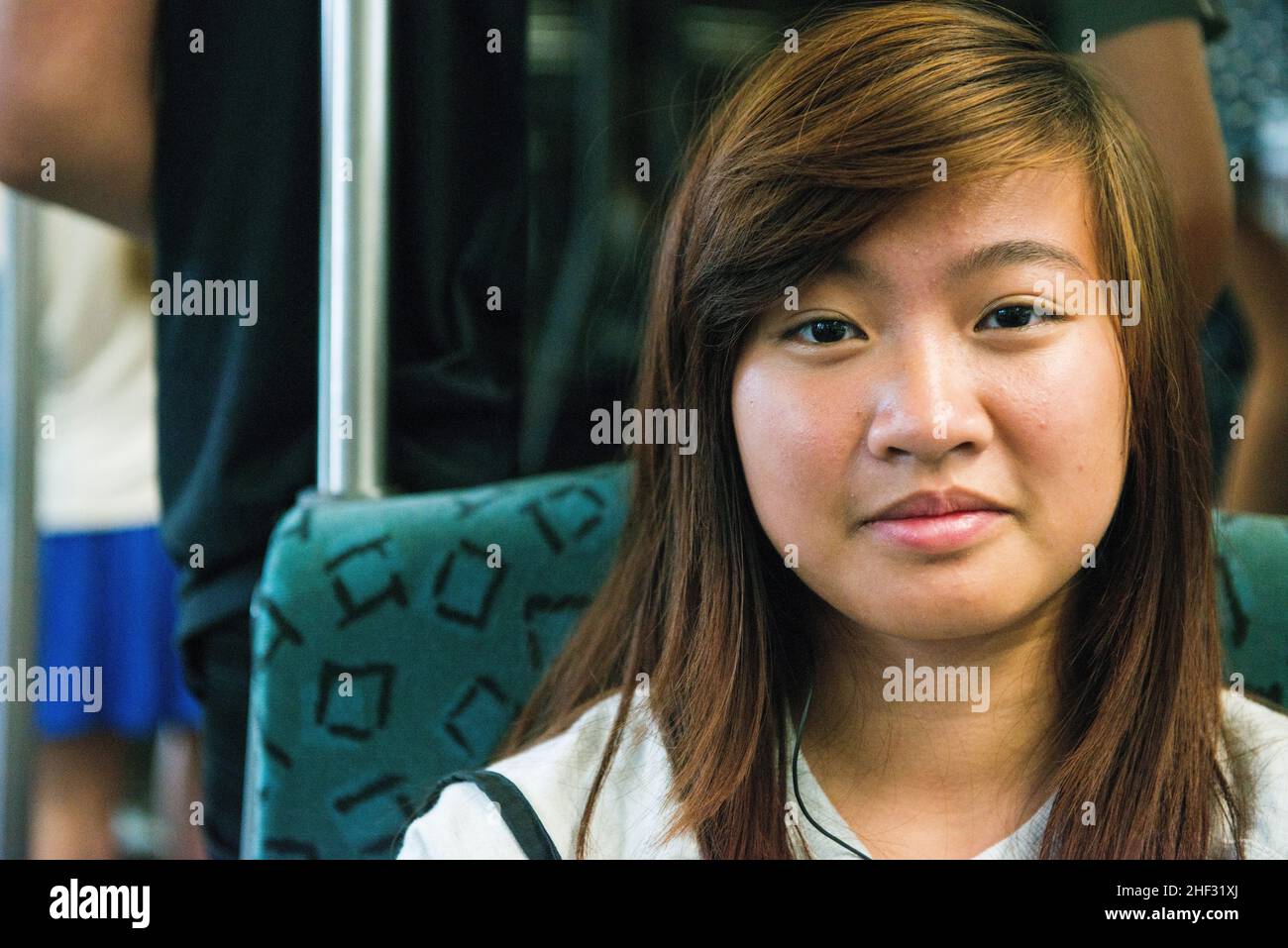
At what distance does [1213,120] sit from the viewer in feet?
3.22

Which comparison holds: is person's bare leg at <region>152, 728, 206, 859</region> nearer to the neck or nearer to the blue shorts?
the blue shorts

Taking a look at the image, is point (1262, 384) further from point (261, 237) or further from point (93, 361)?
point (93, 361)

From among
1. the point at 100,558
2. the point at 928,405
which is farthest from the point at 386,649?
the point at 100,558

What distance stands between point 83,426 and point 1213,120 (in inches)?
53.4

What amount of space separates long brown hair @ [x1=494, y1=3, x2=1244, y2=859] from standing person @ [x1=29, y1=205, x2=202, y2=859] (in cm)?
91

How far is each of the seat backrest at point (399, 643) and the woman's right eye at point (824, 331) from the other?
0.31m

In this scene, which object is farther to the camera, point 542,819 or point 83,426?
point 83,426

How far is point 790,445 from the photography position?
0.75m

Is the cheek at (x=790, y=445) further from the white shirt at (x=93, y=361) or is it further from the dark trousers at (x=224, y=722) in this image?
the white shirt at (x=93, y=361)

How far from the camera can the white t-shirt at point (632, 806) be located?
30.7 inches

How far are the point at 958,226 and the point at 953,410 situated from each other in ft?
0.33
